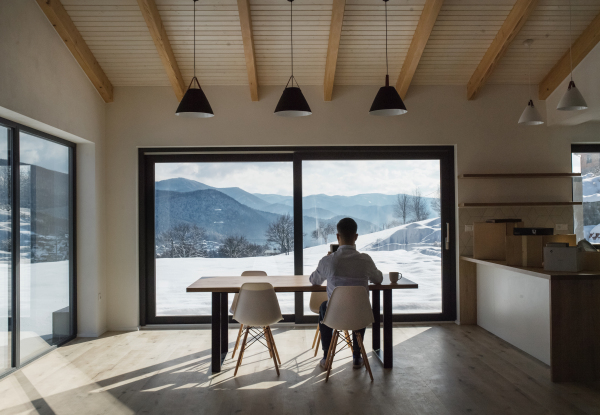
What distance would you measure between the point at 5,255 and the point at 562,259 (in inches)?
190

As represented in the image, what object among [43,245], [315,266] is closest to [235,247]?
[315,266]

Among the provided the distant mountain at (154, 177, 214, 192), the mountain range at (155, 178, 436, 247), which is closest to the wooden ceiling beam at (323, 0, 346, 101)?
the mountain range at (155, 178, 436, 247)

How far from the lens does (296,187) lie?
5703mm

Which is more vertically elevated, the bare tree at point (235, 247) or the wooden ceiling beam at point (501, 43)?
the wooden ceiling beam at point (501, 43)

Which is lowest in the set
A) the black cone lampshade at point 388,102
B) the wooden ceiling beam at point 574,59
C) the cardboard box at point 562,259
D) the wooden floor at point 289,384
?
the wooden floor at point 289,384

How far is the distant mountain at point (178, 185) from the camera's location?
5734 millimetres

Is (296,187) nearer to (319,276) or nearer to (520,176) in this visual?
(319,276)

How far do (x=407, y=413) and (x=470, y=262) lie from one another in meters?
2.97

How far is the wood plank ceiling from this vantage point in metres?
4.52

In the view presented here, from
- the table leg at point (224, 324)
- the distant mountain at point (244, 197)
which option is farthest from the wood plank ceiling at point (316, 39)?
the table leg at point (224, 324)

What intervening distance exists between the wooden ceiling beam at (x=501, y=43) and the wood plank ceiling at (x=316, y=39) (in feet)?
0.27

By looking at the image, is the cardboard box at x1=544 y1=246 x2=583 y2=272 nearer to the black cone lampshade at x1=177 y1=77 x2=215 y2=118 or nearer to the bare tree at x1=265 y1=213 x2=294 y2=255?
the bare tree at x1=265 y1=213 x2=294 y2=255

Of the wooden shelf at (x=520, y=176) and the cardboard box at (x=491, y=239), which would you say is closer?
the cardboard box at (x=491, y=239)

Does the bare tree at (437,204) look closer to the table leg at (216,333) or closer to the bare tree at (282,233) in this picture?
the bare tree at (282,233)
